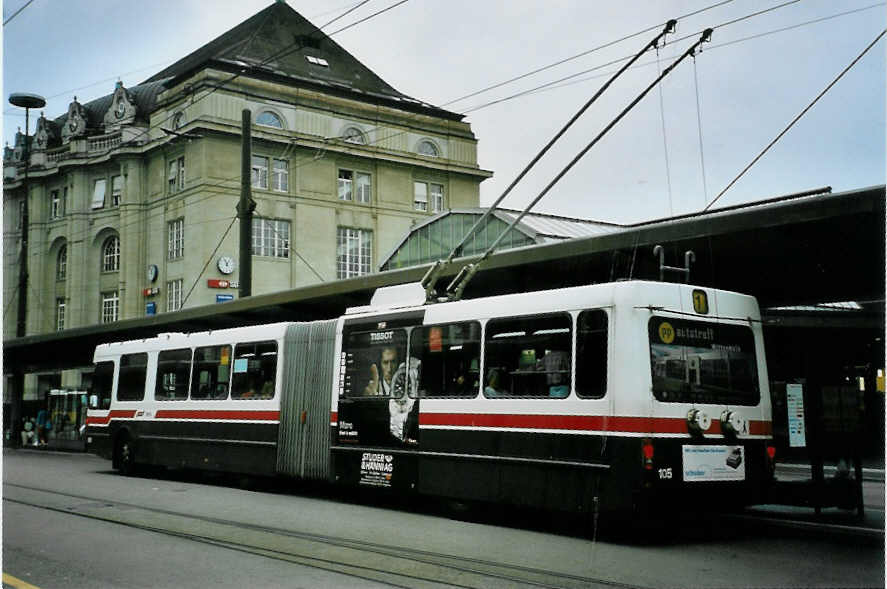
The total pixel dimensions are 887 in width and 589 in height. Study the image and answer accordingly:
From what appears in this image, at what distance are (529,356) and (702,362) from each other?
200 cm

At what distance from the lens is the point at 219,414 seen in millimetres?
17250

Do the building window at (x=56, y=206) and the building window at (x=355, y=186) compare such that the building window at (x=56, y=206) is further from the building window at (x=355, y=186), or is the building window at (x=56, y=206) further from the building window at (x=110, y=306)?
the building window at (x=355, y=186)

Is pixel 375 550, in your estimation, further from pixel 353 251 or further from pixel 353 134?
pixel 353 251

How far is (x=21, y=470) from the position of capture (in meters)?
21.8

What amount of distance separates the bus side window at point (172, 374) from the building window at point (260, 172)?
26.9 meters

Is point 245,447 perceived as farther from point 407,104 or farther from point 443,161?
point 443,161

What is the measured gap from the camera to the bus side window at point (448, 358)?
40.1 feet

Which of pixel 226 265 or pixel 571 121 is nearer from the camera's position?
pixel 571 121

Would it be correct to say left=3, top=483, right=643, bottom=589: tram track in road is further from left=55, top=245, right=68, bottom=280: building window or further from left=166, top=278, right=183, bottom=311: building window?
left=55, top=245, right=68, bottom=280: building window

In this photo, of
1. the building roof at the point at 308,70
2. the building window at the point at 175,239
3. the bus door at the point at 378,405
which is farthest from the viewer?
the building window at the point at 175,239

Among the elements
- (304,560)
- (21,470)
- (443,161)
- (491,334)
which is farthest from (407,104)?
(304,560)

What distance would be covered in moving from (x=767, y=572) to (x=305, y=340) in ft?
29.0

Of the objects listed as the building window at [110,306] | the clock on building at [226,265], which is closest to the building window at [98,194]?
the building window at [110,306]

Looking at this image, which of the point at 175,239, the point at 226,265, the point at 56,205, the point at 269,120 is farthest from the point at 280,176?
the point at 56,205
